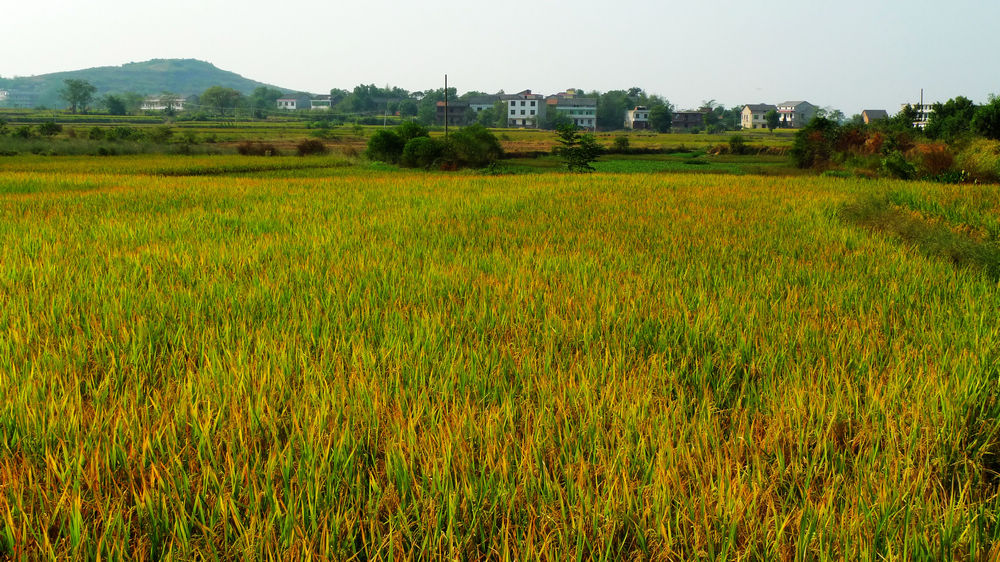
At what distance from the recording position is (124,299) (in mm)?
3768

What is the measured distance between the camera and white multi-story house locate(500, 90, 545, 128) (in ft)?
391

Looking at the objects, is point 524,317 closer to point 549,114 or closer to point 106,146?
point 106,146

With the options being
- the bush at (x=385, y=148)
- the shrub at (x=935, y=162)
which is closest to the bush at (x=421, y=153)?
the bush at (x=385, y=148)

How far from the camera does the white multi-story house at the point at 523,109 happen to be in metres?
119

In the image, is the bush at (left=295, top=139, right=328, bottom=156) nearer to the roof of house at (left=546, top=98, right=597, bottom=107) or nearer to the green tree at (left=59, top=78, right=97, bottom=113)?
the roof of house at (left=546, top=98, right=597, bottom=107)

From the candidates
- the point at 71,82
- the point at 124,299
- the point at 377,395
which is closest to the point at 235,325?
the point at 124,299

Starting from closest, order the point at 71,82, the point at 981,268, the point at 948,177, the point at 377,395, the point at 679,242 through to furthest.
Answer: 1. the point at 377,395
2. the point at 981,268
3. the point at 679,242
4. the point at 948,177
5. the point at 71,82

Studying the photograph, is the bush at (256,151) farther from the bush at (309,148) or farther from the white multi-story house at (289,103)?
the white multi-story house at (289,103)

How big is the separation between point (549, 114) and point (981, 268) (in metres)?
117

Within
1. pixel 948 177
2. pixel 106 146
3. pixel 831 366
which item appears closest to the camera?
pixel 831 366

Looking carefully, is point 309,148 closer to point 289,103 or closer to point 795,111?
point 795,111

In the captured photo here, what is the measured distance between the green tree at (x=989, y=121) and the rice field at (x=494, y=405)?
111ft

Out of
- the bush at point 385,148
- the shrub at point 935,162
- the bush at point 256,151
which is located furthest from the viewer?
the bush at point 256,151

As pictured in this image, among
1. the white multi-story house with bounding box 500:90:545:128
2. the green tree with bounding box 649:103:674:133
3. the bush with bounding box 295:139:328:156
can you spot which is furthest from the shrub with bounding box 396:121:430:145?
the white multi-story house with bounding box 500:90:545:128
